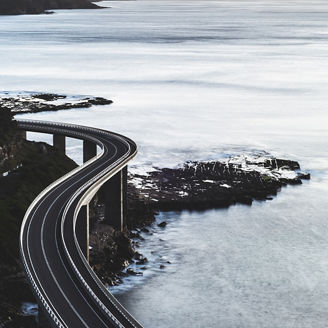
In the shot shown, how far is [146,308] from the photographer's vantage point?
219ft

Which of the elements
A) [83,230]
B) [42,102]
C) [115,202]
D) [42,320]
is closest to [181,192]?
[115,202]

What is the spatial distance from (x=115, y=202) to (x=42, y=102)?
9081cm

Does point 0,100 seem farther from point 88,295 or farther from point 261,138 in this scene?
point 88,295

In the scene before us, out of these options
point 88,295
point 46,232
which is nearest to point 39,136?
point 46,232

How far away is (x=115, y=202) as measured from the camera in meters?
86.8

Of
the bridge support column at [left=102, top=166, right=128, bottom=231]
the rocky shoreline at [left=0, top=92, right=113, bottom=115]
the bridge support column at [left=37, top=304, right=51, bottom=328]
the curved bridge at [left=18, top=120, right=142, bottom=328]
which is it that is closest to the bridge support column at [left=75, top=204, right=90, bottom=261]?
the curved bridge at [left=18, top=120, right=142, bottom=328]

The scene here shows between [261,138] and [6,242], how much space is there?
82.0m

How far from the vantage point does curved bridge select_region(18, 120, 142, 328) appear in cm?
4803

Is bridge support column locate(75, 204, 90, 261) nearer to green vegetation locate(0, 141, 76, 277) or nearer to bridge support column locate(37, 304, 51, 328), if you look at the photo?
green vegetation locate(0, 141, 76, 277)

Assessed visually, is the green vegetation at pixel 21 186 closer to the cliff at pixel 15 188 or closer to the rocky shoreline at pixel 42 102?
the cliff at pixel 15 188

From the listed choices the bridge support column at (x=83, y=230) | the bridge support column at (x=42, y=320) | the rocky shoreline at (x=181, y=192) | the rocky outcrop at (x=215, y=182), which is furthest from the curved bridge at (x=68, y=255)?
the rocky outcrop at (x=215, y=182)

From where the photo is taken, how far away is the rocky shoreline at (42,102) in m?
163

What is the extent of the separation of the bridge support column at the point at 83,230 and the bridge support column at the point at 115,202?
13265 millimetres

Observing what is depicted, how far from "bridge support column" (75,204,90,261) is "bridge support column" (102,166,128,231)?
13.3m
